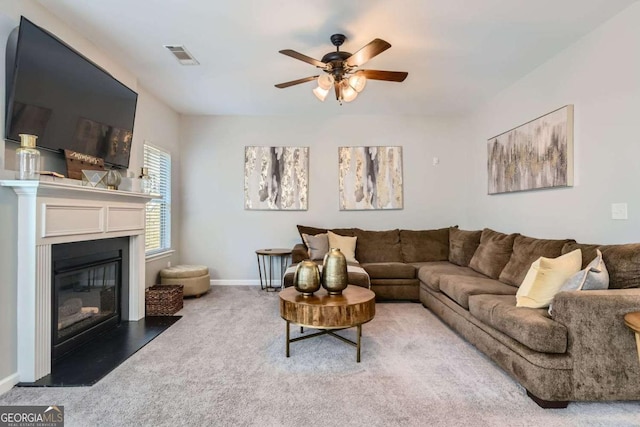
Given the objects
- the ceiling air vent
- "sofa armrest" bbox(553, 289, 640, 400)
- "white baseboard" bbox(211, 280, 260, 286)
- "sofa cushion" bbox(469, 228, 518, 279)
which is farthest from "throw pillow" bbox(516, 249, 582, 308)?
"white baseboard" bbox(211, 280, 260, 286)

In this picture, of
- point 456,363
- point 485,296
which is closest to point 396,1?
point 485,296

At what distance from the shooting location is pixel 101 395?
208 cm

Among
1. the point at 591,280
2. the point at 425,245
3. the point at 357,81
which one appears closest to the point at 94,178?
the point at 357,81

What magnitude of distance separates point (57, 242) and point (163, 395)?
135cm

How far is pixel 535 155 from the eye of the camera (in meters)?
Result: 3.56

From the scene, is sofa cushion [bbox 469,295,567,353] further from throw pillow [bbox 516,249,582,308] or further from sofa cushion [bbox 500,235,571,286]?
sofa cushion [bbox 500,235,571,286]

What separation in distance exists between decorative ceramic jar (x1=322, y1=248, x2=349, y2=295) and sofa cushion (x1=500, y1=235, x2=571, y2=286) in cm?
171

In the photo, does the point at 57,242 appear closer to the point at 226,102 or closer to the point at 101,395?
the point at 101,395

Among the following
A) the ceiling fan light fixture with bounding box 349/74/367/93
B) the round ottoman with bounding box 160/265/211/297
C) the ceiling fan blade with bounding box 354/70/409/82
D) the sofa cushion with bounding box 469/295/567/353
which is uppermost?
the ceiling fan blade with bounding box 354/70/409/82

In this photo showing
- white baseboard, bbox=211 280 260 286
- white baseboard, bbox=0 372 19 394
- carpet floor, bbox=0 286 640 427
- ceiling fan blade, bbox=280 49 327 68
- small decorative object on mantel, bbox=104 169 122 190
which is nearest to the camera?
carpet floor, bbox=0 286 640 427

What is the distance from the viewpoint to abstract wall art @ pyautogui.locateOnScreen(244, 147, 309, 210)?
17.4 feet

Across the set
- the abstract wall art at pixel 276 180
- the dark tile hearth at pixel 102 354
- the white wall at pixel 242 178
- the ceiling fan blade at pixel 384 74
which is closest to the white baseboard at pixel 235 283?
the white wall at pixel 242 178

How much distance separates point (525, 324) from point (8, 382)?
3.33 metres

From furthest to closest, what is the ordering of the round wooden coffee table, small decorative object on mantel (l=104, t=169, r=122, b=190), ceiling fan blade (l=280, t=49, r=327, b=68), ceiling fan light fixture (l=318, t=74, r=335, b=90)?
small decorative object on mantel (l=104, t=169, r=122, b=190)
ceiling fan light fixture (l=318, t=74, r=335, b=90)
ceiling fan blade (l=280, t=49, r=327, b=68)
the round wooden coffee table
